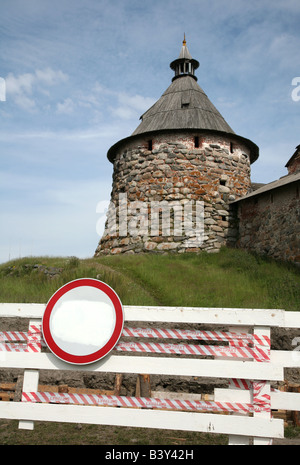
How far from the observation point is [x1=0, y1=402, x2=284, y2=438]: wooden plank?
393 centimetres

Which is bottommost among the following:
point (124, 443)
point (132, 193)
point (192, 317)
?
point (124, 443)

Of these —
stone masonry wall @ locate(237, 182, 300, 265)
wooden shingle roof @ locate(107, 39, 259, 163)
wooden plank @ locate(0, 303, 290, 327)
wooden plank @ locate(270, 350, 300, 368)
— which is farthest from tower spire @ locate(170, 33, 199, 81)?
wooden plank @ locate(270, 350, 300, 368)

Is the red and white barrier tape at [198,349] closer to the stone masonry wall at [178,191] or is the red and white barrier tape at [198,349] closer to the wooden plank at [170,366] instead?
the wooden plank at [170,366]

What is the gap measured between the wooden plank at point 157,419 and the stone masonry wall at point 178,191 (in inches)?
533

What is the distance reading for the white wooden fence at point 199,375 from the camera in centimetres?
396

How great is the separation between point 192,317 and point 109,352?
92cm

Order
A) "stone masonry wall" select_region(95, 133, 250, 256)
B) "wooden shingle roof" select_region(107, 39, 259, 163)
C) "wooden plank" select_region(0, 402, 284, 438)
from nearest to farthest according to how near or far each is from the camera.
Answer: "wooden plank" select_region(0, 402, 284, 438)
"stone masonry wall" select_region(95, 133, 250, 256)
"wooden shingle roof" select_region(107, 39, 259, 163)

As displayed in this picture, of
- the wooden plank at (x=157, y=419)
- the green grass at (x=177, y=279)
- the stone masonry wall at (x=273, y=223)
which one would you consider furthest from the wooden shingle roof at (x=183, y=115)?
the wooden plank at (x=157, y=419)

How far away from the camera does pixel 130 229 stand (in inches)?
736

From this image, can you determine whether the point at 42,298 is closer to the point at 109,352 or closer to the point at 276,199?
the point at 109,352

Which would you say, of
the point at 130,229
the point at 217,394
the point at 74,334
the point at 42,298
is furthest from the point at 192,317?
the point at 130,229

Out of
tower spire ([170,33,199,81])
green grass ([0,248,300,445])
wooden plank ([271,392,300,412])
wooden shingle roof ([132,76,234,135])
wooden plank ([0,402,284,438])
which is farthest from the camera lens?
tower spire ([170,33,199,81])

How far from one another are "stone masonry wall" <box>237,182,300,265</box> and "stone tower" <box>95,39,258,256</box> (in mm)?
939

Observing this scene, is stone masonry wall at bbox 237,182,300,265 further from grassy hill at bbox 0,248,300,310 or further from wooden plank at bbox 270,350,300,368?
wooden plank at bbox 270,350,300,368
